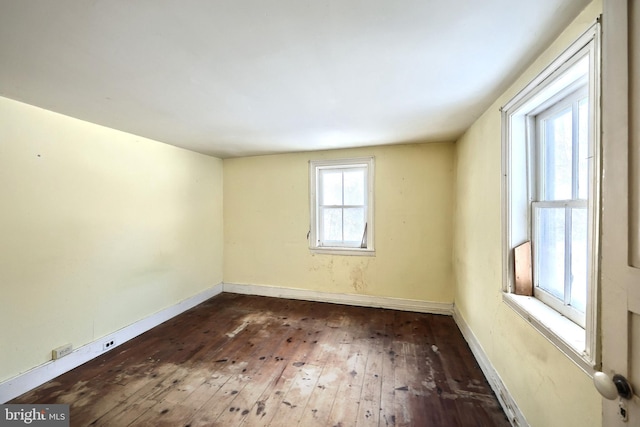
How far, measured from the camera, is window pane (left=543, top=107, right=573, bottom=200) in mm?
1319

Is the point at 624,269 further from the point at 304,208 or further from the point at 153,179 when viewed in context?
the point at 153,179

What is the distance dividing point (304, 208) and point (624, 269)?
10.6 ft

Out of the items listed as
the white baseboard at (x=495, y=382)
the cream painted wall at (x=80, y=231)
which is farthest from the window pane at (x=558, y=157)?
the cream painted wall at (x=80, y=231)

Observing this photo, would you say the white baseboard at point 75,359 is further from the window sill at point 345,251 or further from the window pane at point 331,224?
the window pane at point 331,224

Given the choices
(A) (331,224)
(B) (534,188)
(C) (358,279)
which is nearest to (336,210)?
(A) (331,224)

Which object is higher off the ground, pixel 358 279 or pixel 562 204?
pixel 562 204

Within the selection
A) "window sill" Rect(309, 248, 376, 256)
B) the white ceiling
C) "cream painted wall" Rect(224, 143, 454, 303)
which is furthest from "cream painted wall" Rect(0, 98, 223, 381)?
"window sill" Rect(309, 248, 376, 256)

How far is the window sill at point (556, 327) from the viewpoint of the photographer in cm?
101

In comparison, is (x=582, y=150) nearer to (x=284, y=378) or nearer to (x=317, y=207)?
(x=284, y=378)

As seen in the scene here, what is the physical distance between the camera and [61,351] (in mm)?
2049

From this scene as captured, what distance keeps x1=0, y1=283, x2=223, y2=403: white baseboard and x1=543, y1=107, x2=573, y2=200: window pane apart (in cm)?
373

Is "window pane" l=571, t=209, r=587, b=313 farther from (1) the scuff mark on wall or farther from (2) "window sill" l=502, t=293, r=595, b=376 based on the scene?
(1) the scuff mark on wall

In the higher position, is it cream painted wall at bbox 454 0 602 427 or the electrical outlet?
cream painted wall at bbox 454 0 602 427

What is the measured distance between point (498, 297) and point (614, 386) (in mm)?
1263
